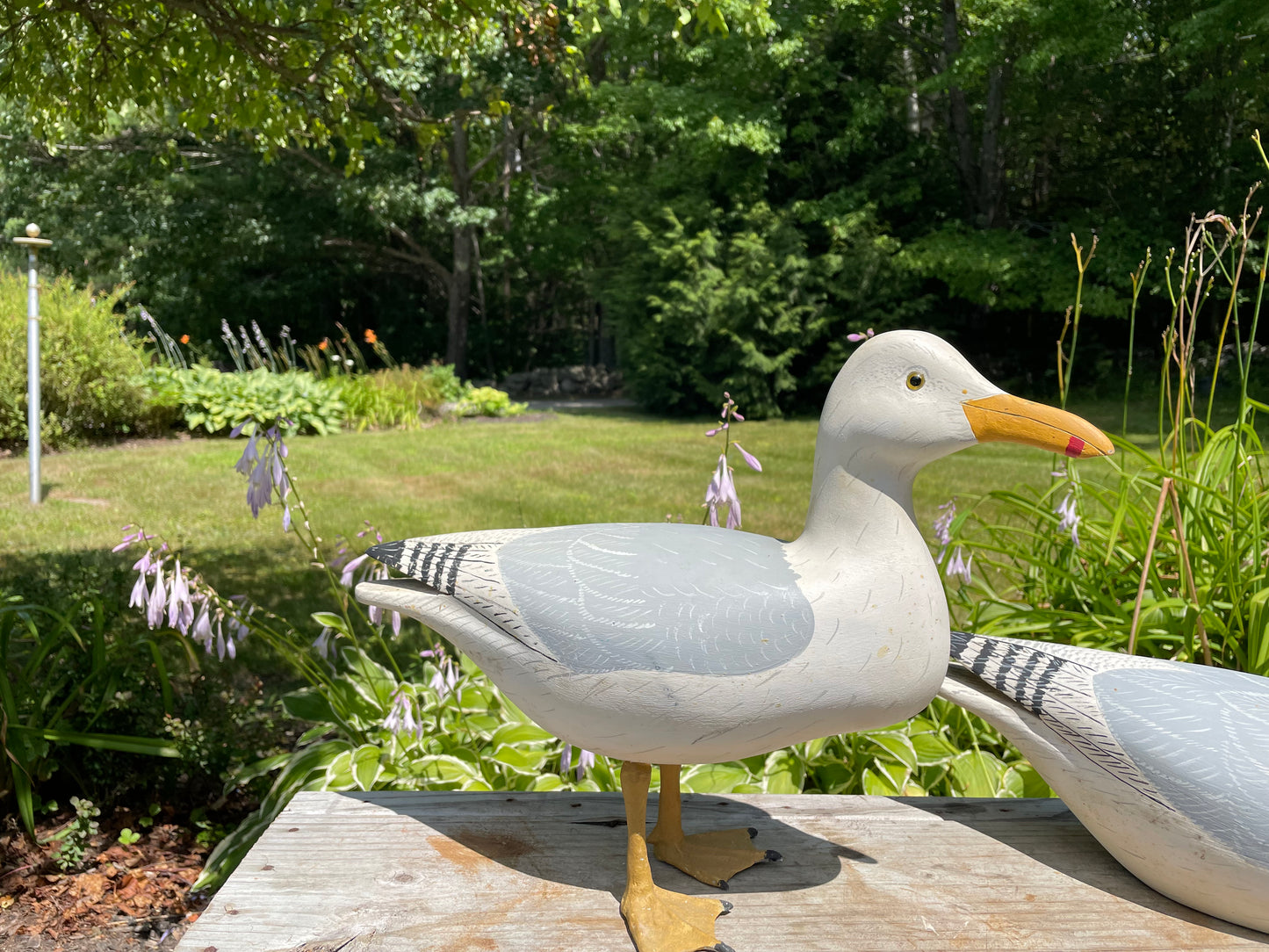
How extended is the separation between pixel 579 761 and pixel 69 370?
10.2 meters

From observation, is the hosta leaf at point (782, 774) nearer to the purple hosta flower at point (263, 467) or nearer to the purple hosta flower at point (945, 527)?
the purple hosta flower at point (945, 527)

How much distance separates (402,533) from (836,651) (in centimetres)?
549

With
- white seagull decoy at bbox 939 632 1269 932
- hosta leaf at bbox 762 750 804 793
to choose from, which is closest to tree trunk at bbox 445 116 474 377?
hosta leaf at bbox 762 750 804 793

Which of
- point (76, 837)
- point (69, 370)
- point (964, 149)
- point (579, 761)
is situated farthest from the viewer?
point (964, 149)

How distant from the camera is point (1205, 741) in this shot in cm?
154

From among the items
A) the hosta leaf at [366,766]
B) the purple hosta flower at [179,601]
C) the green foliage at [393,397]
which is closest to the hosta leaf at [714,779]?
the hosta leaf at [366,766]

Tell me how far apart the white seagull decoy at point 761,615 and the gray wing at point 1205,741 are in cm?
41

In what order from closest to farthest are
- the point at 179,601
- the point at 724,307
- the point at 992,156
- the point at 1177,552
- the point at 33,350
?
the point at 179,601, the point at 1177,552, the point at 33,350, the point at 724,307, the point at 992,156

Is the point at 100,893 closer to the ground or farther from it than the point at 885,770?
closer to the ground

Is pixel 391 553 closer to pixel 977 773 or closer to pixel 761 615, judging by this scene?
pixel 761 615

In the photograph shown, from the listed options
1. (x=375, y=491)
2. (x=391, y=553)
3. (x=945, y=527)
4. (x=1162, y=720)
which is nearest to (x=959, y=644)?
(x=1162, y=720)

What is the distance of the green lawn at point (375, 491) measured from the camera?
5763mm

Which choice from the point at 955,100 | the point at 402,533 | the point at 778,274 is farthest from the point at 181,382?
the point at 955,100

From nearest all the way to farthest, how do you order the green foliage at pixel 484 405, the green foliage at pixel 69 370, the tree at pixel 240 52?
1. the tree at pixel 240 52
2. the green foliage at pixel 69 370
3. the green foliage at pixel 484 405
